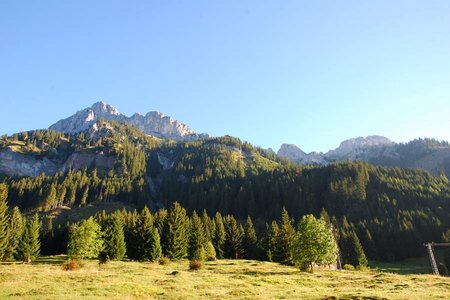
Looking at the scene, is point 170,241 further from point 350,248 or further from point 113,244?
point 350,248

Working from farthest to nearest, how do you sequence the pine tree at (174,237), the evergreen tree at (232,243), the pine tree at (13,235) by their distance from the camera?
the evergreen tree at (232,243)
the pine tree at (174,237)
the pine tree at (13,235)

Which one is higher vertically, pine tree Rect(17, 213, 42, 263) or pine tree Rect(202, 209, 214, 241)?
pine tree Rect(202, 209, 214, 241)

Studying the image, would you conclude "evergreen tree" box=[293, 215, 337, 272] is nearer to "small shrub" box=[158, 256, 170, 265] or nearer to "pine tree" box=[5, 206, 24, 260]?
"small shrub" box=[158, 256, 170, 265]

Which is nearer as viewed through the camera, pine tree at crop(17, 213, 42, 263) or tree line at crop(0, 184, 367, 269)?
tree line at crop(0, 184, 367, 269)

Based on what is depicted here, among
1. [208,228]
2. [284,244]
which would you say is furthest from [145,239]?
[208,228]

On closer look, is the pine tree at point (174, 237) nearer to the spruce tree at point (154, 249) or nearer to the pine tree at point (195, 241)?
the spruce tree at point (154, 249)

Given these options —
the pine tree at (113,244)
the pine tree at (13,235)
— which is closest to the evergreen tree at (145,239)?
the pine tree at (113,244)

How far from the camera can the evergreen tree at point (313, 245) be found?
225 feet

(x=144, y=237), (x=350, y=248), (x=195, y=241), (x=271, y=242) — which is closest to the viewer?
(x=144, y=237)

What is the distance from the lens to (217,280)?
149ft

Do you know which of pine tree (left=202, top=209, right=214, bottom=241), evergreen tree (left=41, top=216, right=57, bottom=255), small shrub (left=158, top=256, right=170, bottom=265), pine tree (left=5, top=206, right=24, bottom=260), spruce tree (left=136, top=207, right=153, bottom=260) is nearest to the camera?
small shrub (left=158, top=256, right=170, bottom=265)

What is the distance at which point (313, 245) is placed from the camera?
69125mm

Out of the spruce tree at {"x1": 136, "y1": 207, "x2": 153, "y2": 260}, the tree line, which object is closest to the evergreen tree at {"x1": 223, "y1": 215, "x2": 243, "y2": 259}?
the tree line

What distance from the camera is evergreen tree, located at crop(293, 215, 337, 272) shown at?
68.7 meters
